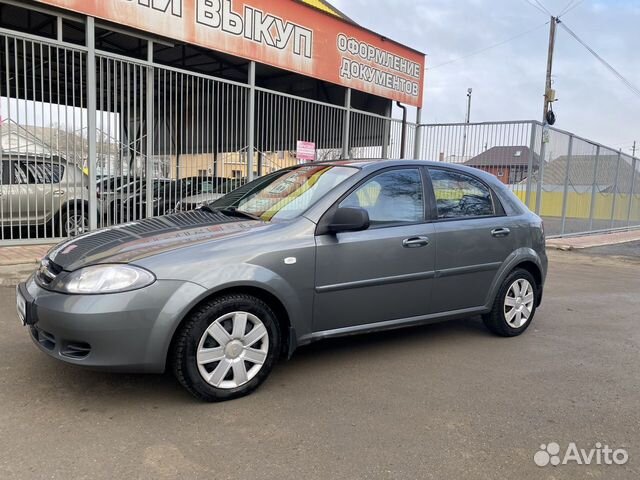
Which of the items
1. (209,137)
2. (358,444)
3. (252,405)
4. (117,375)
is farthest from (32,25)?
(358,444)

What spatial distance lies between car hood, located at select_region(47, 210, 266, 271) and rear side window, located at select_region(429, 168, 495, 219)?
5.29 feet

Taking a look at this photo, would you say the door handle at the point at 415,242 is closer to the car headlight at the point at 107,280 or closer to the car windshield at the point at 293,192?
the car windshield at the point at 293,192

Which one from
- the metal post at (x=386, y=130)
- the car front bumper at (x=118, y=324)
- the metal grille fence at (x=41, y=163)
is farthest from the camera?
the metal post at (x=386, y=130)

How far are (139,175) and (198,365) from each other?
22.0 ft

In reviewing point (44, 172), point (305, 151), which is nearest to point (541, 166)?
point (305, 151)

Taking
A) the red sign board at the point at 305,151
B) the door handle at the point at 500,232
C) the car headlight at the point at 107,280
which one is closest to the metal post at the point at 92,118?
the red sign board at the point at 305,151

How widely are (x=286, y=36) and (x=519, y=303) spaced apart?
8124 mm

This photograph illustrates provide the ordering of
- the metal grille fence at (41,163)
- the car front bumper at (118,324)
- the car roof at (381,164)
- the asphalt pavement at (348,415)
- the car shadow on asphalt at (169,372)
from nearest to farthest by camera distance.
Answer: the asphalt pavement at (348,415) → the car front bumper at (118,324) → the car shadow on asphalt at (169,372) → the car roof at (381,164) → the metal grille fence at (41,163)

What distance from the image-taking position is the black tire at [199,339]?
9.93ft

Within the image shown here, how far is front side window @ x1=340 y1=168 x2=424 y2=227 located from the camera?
3841 mm

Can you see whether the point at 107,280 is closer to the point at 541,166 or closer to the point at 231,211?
the point at 231,211

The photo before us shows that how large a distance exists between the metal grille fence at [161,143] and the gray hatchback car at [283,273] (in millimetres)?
5042

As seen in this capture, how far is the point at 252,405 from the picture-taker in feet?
10.4

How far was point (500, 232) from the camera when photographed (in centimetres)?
449
